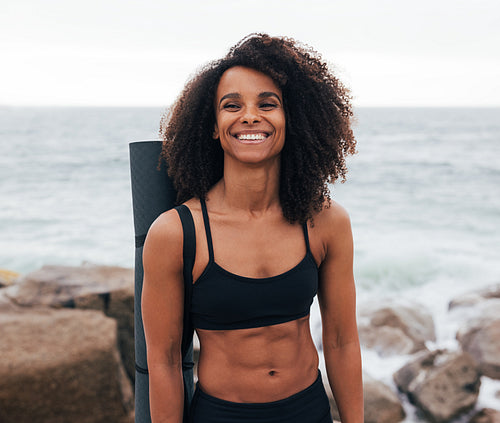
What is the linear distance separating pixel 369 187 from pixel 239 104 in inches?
796

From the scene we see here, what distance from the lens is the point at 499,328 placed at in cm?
616

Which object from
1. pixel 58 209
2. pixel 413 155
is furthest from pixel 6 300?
pixel 413 155

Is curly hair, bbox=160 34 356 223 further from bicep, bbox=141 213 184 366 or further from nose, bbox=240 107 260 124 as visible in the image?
bicep, bbox=141 213 184 366

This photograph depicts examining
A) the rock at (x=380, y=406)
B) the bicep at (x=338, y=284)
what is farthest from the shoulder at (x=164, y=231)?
the rock at (x=380, y=406)

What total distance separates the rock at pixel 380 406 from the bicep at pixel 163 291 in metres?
3.93

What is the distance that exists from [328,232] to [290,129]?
0.43m

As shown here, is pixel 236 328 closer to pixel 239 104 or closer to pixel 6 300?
pixel 239 104

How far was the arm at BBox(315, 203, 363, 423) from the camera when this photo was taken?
1.91 m

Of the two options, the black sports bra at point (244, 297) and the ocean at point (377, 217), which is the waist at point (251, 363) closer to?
the black sports bra at point (244, 297)

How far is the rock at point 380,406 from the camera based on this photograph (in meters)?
5.09

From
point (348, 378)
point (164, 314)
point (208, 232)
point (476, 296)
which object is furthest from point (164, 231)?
point (476, 296)

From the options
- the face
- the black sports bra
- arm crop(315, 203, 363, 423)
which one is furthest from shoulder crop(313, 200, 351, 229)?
the face

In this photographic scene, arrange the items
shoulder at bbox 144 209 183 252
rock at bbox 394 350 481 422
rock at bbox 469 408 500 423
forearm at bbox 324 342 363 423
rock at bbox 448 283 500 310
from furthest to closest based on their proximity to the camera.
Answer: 1. rock at bbox 448 283 500 310
2. rock at bbox 394 350 481 422
3. rock at bbox 469 408 500 423
4. forearm at bbox 324 342 363 423
5. shoulder at bbox 144 209 183 252

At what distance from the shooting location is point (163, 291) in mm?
1712
